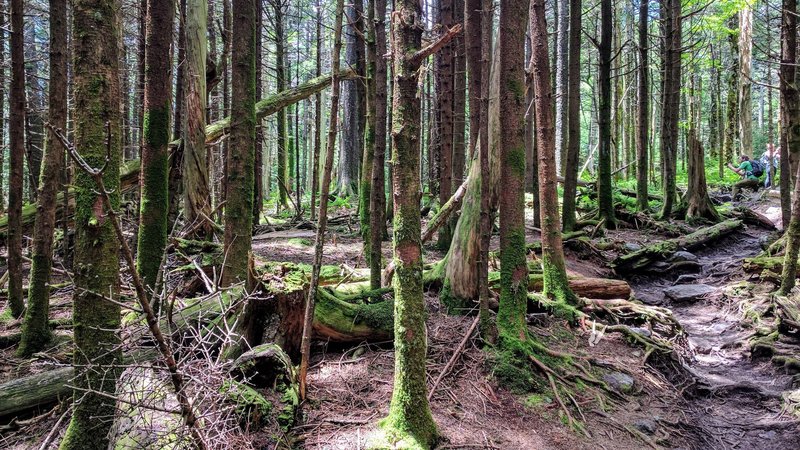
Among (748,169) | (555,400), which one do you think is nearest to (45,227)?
(555,400)

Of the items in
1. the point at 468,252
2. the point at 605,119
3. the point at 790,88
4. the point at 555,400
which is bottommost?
the point at 555,400

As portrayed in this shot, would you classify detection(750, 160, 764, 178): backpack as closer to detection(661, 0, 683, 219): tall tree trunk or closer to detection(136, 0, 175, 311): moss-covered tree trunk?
detection(661, 0, 683, 219): tall tree trunk

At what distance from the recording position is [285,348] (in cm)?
504

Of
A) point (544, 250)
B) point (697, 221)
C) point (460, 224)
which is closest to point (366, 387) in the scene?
point (460, 224)

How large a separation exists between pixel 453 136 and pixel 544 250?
12.0ft

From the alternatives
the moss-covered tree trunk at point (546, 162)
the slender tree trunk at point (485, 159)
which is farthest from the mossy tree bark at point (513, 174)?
the moss-covered tree trunk at point (546, 162)

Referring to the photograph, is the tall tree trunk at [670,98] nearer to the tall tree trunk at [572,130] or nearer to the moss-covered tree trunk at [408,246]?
the tall tree trunk at [572,130]

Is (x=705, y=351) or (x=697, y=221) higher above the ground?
(x=697, y=221)

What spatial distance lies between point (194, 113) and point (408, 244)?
5.16 metres

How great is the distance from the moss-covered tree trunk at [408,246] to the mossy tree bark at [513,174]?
6.89 ft

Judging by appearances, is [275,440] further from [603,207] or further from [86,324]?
[603,207]

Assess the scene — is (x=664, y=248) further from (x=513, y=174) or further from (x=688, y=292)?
(x=513, y=174)

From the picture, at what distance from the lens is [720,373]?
6.39 m

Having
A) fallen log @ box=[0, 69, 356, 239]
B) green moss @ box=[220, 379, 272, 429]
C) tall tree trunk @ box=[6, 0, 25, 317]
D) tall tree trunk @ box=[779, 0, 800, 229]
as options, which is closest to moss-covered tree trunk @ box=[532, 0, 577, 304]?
fallen log @ box=[0, 69, 356, 239]
